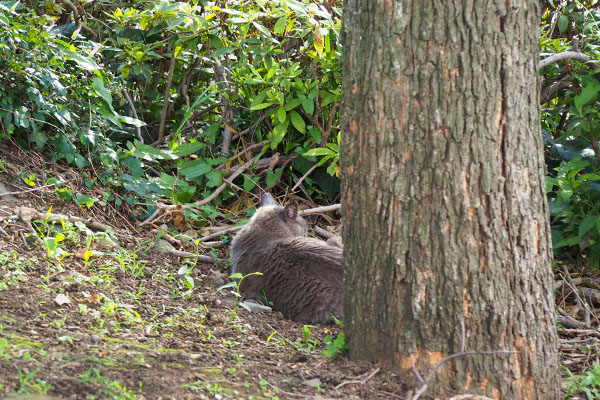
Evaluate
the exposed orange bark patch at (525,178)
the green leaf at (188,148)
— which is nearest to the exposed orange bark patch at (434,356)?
the exposed orange bark patch at (525,178)

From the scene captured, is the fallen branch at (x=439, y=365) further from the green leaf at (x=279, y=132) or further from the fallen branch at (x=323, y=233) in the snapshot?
the green leaf at (x=279, y=132)

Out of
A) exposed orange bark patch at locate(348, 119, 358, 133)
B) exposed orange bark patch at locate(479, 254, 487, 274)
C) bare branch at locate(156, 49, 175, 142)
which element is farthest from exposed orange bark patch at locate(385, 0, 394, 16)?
bare branch at locate(156, 49, 175, 142)

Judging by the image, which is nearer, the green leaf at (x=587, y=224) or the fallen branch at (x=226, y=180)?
the green leaf at (x=587, y=224)

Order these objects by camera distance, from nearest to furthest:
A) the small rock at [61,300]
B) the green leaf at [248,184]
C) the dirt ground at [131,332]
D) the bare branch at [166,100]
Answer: the dirt ground at [131,332] → the small rock at [61,300] → the green leaf at [248,184] → the bare branch at [166,100]

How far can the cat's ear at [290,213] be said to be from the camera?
5.25 meters

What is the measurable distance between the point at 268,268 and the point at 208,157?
2361 millimetres

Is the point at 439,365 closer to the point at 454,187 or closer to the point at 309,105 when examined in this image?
the point at 454,187

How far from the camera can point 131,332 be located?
3.43 metres

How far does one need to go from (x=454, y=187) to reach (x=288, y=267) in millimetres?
2038

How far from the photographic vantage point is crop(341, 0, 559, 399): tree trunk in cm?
277

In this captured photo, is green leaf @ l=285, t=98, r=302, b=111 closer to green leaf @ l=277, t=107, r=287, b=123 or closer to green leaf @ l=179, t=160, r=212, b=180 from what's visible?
green leaf @ l=277, t=107, r=287, b=123

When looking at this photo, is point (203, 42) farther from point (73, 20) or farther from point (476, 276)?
point (476, 276)

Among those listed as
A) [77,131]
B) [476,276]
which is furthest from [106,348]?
[77,131]

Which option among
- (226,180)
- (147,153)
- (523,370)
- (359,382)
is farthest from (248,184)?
(523,370)
